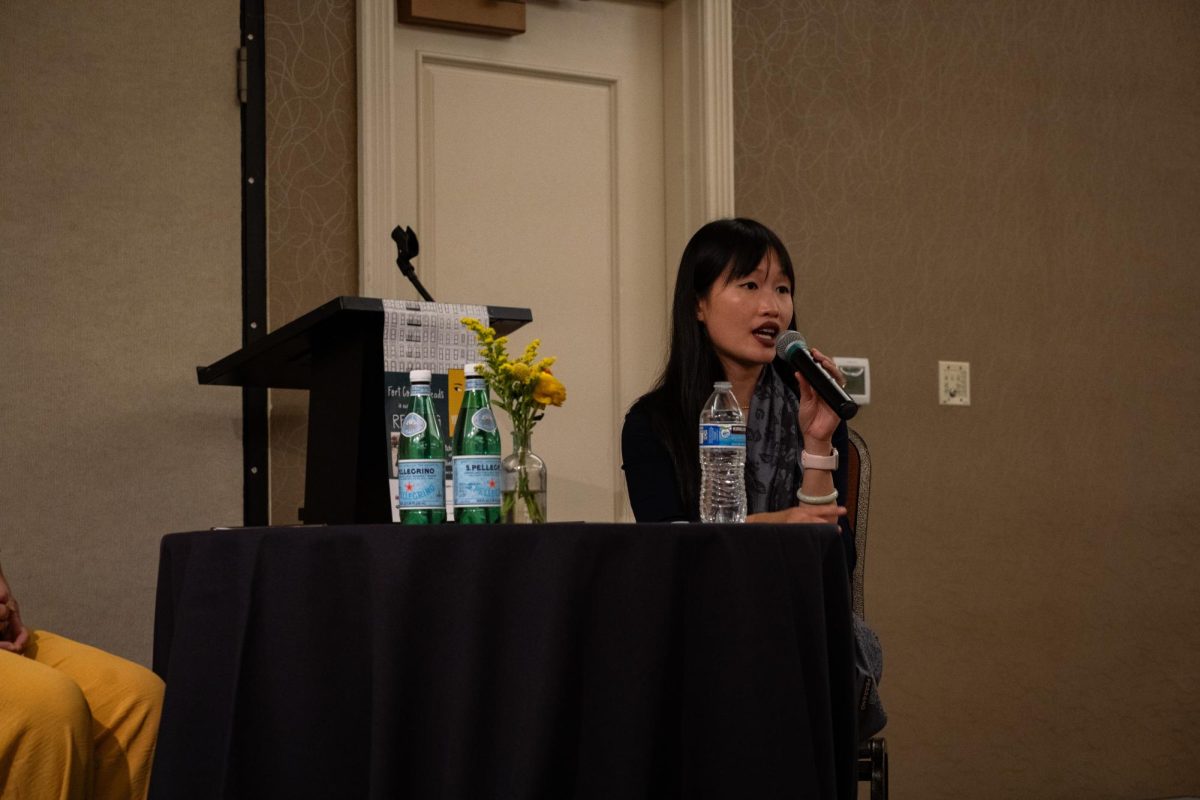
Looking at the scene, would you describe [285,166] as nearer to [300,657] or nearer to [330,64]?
[330,64]

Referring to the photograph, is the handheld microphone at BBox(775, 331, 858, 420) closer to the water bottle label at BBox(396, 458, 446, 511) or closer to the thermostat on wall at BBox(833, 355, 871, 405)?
the water bottle label at BBox(396, 458, 446, 511)

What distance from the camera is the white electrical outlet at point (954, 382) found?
3.95 meters

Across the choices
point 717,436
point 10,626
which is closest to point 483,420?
point 717,436

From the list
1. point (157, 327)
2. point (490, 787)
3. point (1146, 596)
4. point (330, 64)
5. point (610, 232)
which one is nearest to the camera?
point (490, 787)

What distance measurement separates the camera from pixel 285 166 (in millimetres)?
3166

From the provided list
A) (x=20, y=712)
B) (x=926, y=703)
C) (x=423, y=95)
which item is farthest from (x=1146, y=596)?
(x=20, y=712)

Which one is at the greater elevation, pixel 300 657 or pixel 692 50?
pixel 692 50

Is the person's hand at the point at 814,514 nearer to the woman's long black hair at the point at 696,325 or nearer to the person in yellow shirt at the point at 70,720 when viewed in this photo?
the woman's long black hair at the point at 696,325

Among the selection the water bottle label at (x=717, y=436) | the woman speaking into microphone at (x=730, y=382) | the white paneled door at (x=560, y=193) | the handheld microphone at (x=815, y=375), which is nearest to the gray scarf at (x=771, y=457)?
the woman speaking into microphone at (x=730, y=382)

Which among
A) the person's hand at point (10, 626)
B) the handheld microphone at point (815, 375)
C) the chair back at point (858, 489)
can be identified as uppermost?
the handheld microphone at point (815, 375)

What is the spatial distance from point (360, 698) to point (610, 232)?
231cm

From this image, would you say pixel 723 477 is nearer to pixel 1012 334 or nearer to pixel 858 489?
pixel 858 489

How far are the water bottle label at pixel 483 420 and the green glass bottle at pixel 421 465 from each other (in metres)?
0.07

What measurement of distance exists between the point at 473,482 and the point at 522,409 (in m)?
0.17
